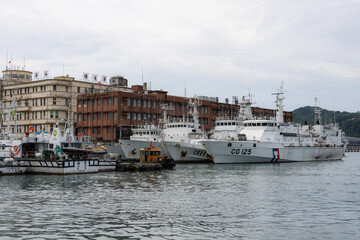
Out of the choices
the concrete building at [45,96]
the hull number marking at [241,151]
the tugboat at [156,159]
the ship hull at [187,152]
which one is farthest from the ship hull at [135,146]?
the concrete building at [45,96]

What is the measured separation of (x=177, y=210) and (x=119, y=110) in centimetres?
7418

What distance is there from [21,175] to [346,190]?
36.3 meters

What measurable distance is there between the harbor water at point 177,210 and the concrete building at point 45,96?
67885 millimetres

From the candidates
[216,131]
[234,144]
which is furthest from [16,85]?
[234,144]

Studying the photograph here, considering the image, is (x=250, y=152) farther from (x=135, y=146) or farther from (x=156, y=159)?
(x=156, y=159)

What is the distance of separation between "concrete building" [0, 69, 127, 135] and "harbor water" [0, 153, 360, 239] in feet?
223

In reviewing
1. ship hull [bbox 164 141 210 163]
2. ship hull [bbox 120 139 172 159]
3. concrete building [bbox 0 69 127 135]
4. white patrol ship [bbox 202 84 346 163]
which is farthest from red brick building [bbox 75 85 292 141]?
white patrol ship [bbox 202 84 346 163]

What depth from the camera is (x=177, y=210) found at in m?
28.6

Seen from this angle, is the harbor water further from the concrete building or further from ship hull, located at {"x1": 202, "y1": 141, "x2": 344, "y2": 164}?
the concrete building

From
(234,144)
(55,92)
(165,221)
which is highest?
(55,92)

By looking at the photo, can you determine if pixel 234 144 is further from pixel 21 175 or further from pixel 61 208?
pixel 61 208

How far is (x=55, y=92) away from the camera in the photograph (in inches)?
4385

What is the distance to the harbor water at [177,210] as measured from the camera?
22.5 m

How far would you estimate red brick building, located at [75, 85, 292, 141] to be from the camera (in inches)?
4008
